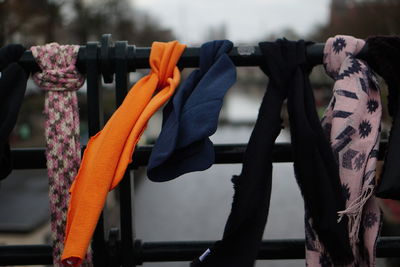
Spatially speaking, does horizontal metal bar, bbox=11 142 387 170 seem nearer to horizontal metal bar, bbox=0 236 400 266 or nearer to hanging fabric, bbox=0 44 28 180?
hanging fabric, bbox=0 44 28 180

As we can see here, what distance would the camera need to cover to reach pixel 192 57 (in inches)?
41.5

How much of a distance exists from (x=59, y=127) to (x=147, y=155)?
0.69ft

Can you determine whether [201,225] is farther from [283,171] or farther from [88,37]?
[88,37]

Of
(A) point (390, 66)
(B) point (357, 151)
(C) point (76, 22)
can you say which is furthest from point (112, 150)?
(C) point (76, 22)

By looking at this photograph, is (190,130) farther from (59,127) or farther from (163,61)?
(59,127)

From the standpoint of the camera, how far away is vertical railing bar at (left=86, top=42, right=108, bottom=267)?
1.05m

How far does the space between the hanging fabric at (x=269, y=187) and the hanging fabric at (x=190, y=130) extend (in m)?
0.10

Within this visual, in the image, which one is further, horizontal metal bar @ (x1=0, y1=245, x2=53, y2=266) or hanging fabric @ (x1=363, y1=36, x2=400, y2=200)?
horizontal metal bar @ (x1=0, y1=245, x2=53, y2=266)

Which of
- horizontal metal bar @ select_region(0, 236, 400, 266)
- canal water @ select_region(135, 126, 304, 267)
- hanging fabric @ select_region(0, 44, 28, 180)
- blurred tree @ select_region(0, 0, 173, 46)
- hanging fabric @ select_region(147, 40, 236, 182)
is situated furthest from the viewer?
blurred tree @ select_region(0, 0, 173, 46)

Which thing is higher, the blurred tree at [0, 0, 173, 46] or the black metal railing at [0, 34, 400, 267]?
the black metal railing at [0, 34, 400, 267]

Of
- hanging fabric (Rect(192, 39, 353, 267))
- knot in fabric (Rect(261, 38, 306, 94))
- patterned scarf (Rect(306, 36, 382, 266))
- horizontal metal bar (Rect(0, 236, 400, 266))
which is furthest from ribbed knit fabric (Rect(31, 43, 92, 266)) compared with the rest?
patterned scarf (Rect(306, 36, 382, 266))

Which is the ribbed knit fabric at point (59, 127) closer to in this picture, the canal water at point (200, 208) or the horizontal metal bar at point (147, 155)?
the horizontal metal bar at point (147, 155)

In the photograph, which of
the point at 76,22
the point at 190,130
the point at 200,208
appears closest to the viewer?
the point at 190,130

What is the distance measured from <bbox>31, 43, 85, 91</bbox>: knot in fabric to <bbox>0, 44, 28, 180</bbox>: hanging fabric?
37 mm
